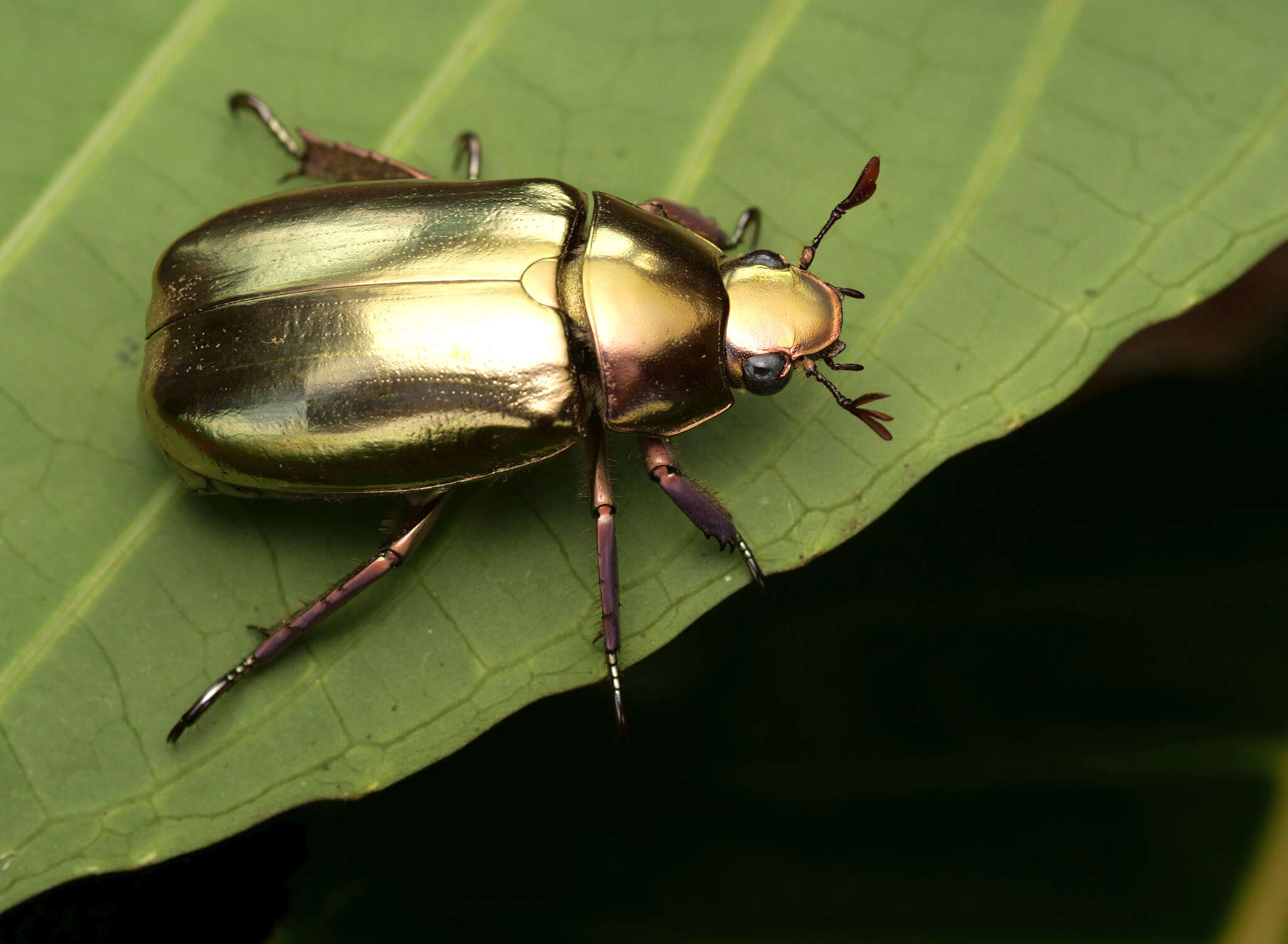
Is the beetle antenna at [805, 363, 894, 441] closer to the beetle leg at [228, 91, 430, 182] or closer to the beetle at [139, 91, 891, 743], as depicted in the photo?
the beetle at [139, 91, 891, 743]

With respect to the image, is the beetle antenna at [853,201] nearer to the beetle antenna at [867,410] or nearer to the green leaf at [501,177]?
the green leaf at [501,177]

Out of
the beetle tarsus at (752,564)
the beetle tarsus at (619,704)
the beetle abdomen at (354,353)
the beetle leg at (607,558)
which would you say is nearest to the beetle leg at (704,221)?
the beetle abdomen at (354,353)

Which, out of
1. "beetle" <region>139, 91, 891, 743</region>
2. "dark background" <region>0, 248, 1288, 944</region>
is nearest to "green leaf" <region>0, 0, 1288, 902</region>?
"beetle" <region>139, 91, 891, 743</region>

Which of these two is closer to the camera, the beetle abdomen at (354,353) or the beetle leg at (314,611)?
the beetle abdomen at (354,353)

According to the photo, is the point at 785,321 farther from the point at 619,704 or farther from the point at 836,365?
the point at 619,704

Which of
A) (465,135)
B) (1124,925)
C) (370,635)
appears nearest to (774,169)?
(465,135)

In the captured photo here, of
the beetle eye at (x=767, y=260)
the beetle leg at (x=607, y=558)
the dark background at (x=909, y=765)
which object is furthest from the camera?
the beetle eye at (x=767, y=260)

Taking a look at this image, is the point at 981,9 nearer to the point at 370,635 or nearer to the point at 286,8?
the point at 286,8
